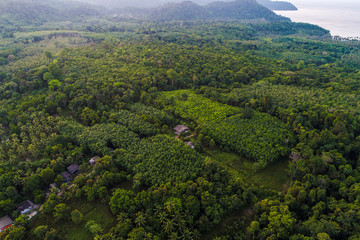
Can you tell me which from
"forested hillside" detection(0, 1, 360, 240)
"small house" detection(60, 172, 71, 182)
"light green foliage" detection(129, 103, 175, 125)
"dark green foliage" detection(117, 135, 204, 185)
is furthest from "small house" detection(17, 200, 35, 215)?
"light green foliage" detection(129, 103, 175, 125)

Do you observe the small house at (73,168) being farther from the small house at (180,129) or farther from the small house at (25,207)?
the small house at (180,129)

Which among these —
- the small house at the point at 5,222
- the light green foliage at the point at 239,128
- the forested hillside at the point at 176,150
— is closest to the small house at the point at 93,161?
the forested hillside at the point at 176,150

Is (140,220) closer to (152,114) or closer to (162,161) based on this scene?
(162,161)

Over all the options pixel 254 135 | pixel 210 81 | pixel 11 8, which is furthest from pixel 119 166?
Result: pixel 11 8

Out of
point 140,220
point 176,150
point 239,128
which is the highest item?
point 239,128

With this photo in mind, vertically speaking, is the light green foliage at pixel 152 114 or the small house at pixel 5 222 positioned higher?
the light green foliage at pixel 152 114

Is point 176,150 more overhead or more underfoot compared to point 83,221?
more overhead

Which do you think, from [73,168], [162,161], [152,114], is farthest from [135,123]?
[73,168]
